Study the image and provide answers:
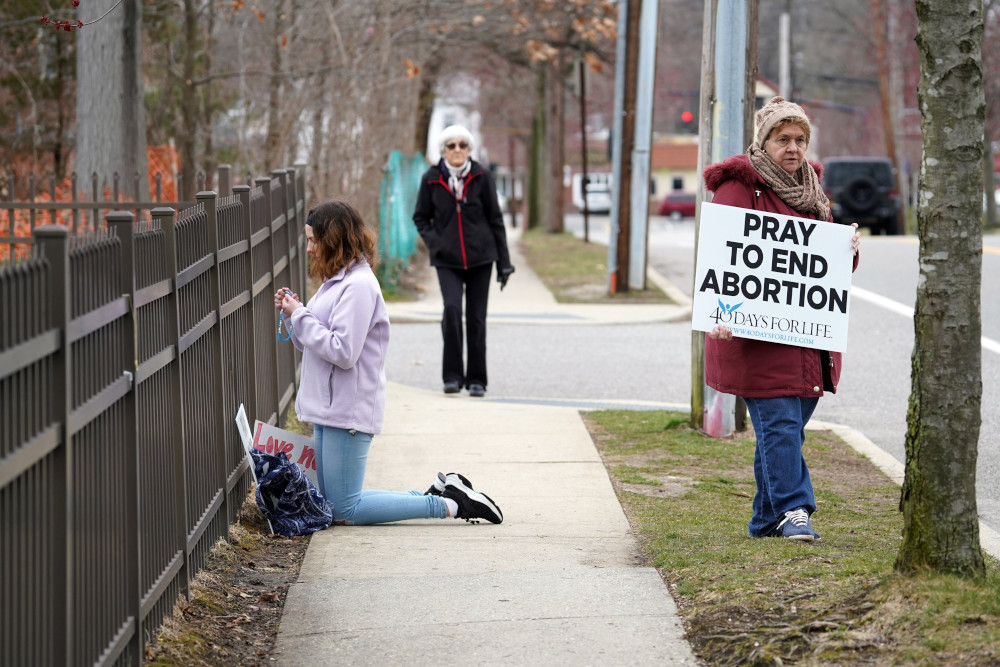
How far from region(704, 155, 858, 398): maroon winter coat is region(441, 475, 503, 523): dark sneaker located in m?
1.10

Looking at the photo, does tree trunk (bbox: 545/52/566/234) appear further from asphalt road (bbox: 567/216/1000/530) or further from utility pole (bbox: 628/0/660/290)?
utility pole (bbox: 628/0/660/290)

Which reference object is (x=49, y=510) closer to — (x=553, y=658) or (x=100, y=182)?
(x=553, y=658)

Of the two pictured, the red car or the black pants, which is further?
the red car

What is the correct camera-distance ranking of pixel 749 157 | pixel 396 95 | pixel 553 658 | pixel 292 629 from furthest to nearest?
pixel 396 95 < pixel 749 157 < pixel 292 629 < pixel 553 658

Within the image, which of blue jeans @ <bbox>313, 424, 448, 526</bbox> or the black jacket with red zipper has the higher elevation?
the black jacket with red zipper

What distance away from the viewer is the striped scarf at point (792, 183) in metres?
5.43

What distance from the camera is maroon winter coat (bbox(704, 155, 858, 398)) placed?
Answer: 536 cm

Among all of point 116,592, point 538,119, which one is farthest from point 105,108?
point 538,119

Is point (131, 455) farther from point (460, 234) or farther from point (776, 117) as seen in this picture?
point (460, 234)

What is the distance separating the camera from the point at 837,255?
18.1 ft

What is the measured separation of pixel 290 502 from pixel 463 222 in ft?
13.2

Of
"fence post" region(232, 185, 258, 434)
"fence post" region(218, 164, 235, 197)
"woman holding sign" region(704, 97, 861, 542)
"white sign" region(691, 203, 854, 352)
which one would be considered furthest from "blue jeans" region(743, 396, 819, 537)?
"fence post" region(218, 164, 235, 197)

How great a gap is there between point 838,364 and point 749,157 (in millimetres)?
897

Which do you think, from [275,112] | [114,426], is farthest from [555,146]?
[114,426]
